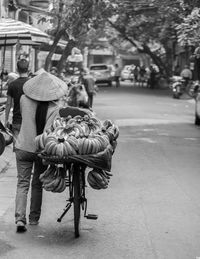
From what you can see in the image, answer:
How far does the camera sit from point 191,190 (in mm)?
10031

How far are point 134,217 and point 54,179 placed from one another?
1499 millimetres

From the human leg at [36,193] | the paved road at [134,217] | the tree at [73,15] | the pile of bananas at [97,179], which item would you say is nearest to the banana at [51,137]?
the pile of bananas at [97,179]

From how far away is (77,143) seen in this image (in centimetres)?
687

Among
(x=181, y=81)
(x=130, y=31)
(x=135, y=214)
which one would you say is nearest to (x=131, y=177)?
(x=135, y=214)

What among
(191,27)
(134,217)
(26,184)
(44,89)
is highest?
(191,27)

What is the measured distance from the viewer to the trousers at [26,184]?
7441mm

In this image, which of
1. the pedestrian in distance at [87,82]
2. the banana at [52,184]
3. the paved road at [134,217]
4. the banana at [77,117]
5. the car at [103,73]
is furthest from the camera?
the car at [103,73]

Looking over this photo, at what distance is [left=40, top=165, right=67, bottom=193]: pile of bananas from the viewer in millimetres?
7123

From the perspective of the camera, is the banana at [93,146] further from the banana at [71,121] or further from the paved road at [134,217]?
the paved road at [134,217]

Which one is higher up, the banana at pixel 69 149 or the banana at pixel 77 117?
the banana at pixel 77 117

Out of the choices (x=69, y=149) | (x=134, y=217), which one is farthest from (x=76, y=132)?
(x=134, y=217)

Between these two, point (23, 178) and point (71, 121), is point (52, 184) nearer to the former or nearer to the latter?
point (23, 178)

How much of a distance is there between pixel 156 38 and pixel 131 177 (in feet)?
125

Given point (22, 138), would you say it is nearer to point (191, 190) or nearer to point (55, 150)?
point (55, 150)
